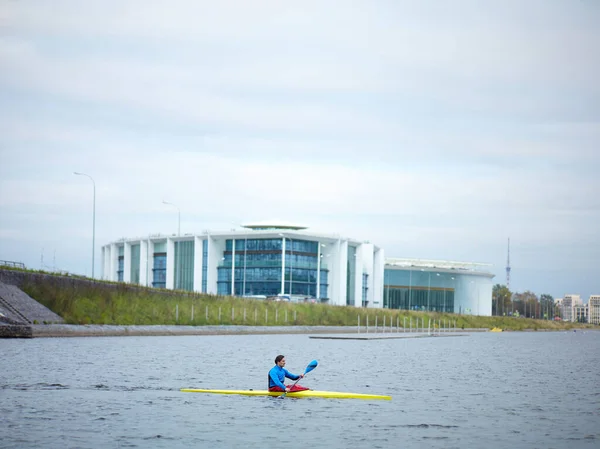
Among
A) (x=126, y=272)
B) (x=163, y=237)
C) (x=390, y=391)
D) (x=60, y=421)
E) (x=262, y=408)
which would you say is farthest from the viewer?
(x=126, y=272)

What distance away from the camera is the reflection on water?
25.2 m

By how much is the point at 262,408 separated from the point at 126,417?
194 inches

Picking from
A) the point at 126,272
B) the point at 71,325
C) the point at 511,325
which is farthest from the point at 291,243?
the point at 71,325

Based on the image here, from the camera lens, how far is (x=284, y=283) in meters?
153

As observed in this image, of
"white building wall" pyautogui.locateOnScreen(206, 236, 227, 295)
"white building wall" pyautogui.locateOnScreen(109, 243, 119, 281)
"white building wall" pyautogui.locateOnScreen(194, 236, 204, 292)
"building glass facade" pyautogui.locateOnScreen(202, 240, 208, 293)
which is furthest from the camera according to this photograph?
"white building wall" pyautogui.locateOnScreen(109, 243, 119, 281)

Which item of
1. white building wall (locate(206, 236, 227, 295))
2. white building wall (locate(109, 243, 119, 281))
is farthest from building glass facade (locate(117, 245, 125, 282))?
white building wall (locate(206, 236, 227, 295))

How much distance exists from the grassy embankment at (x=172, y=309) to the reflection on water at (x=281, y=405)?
83.4 ft

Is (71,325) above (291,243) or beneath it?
beneath

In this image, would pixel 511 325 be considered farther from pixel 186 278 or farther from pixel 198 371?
pixel 198 371

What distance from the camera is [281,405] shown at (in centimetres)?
3216

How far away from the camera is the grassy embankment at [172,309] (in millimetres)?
81438

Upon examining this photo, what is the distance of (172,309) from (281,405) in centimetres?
6482

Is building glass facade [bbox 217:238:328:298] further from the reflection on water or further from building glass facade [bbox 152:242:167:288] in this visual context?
the reflection on water

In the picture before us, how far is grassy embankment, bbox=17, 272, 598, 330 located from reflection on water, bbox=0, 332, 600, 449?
83.4 feet
